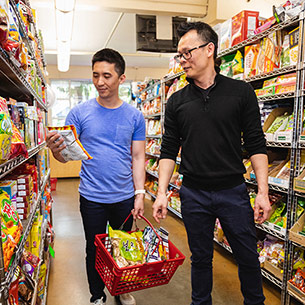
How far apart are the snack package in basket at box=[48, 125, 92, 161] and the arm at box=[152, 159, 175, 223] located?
1.61 feet

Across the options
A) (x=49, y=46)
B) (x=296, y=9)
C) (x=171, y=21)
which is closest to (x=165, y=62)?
(x=49, y=46)

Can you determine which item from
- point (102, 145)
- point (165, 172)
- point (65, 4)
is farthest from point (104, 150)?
point (65, 4)

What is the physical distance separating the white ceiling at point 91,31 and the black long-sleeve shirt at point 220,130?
12.7 ft

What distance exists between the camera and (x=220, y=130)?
1690 millimetres

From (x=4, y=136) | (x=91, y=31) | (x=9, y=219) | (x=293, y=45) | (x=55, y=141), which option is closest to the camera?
(x=4, y=136)

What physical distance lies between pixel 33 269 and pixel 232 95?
1488mm

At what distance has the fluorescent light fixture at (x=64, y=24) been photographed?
4441mm

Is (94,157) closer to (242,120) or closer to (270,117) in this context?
(242,120)

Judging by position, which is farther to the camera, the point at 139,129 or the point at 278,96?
the point at 278,96

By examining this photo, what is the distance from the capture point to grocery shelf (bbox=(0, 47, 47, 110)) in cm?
112

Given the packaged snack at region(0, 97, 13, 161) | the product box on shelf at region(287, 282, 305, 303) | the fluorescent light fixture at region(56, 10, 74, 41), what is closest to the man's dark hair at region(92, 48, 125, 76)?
the packaged snack at region(0, 97, 13, 161)

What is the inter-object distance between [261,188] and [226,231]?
1.15ft

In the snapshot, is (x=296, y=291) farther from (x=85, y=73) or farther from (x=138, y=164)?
(x=85, y=73)

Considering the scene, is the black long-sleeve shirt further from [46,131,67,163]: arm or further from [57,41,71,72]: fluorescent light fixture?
[57,41,71,72]: fluorescent light fixture
